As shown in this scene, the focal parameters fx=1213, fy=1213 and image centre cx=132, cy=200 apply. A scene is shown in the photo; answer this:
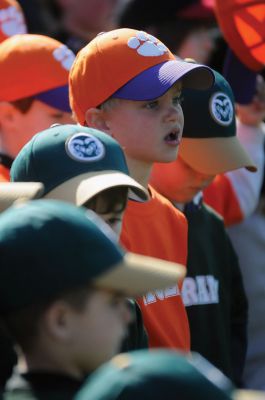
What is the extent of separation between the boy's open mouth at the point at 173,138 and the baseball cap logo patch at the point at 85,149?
471 mm

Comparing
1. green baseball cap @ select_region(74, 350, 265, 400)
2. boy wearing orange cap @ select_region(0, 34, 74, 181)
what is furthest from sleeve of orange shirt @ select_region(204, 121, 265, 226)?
green baseball cap @ select_region(74, 350, 265, 400)

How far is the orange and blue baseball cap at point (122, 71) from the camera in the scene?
3.85m

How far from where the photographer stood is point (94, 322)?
2518 millimetres

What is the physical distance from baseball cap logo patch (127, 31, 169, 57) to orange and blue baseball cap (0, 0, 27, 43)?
1.28 m

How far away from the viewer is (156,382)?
212cm

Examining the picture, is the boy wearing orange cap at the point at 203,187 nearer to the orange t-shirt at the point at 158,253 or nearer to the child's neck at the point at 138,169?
the orange t-shirt at the point at 158,253

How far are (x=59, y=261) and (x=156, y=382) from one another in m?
0.46

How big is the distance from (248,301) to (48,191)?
189 cm

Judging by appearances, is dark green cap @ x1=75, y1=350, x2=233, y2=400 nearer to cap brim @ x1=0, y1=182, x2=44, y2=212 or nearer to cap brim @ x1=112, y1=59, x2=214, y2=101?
cap brim @ x1=0, y1=182, x2=44, y2=212

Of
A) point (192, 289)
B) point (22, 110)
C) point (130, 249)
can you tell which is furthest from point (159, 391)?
point (22, 110)

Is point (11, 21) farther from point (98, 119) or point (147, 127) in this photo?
point (147, 127)

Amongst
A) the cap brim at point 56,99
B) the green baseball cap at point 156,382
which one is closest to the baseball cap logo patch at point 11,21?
the cap brim at point 56,99

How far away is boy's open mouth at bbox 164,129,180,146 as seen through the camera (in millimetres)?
3854

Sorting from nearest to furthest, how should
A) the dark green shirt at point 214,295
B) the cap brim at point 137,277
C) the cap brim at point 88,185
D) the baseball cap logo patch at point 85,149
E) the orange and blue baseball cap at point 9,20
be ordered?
the cap brim at point 137,277
the cap brim at point 88,185
the baseball cap logo patch at point 85,149
the dark green shirt at point 214,295
the orange and blue baseball cap at point 9,20
